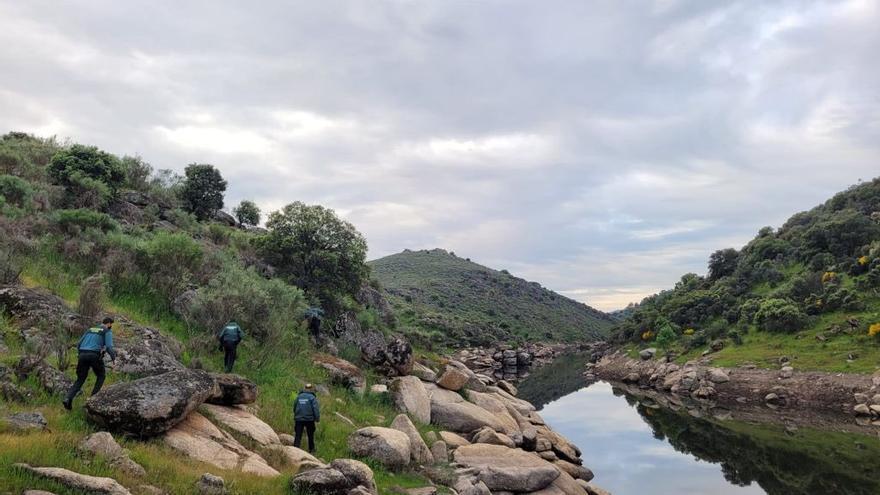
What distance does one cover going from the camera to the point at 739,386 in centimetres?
5797

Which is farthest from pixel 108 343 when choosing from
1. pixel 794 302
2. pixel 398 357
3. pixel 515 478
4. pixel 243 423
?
pixel 794 302

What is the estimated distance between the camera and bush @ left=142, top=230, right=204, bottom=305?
23453mm

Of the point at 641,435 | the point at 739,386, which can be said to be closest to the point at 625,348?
the point at 739,386

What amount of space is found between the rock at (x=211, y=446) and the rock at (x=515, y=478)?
926 cm

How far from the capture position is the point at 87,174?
31.3 metres

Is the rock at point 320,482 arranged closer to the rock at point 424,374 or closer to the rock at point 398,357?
the rock at point 398,357

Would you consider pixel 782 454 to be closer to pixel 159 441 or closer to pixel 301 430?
pixel 301 430

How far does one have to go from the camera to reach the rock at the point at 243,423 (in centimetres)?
1515

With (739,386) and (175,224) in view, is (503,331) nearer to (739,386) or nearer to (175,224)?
(739,386)

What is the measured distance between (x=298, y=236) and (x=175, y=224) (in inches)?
348

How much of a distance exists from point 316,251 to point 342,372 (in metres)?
10.2

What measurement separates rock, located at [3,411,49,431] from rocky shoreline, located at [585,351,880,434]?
50734 millimetres

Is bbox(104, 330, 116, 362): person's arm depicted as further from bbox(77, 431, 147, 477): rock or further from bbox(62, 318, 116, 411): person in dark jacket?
bbox(77, 431, 147, 477): rock

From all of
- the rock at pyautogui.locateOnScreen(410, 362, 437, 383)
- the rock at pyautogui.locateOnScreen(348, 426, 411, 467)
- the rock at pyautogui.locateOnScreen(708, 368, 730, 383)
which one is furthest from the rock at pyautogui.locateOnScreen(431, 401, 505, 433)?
the rock at pyautogui.locateOnScreen(708, 368, 730, 383)
